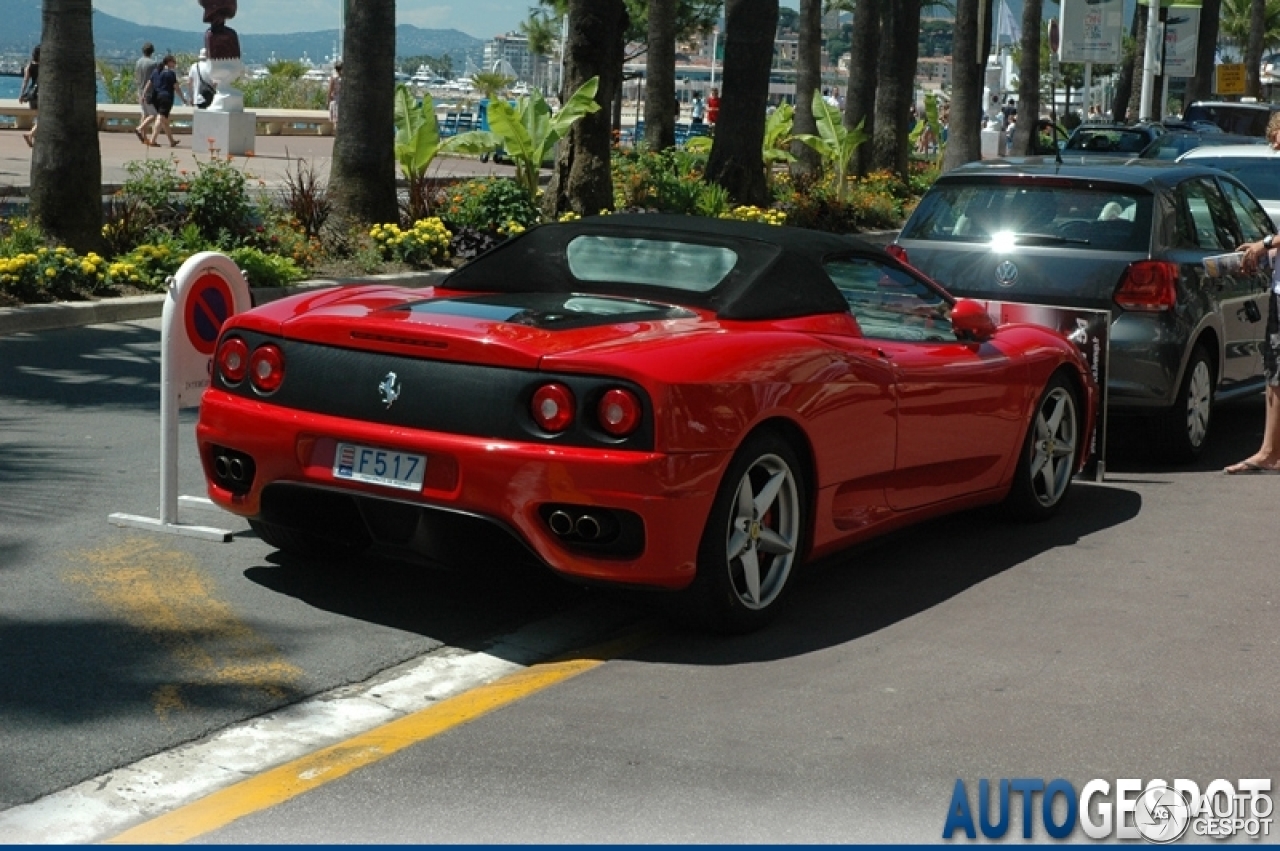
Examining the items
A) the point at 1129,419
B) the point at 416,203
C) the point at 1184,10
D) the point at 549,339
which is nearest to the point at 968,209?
the point at 1129,419

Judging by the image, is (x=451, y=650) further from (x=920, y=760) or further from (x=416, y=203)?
(x=416, y=203)

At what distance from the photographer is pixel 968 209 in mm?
10836

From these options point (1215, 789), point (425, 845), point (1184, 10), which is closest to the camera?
point (425, 845)

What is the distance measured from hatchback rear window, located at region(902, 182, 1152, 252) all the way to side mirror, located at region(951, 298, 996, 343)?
2619 mm

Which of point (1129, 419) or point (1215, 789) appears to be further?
point (1129, 419)

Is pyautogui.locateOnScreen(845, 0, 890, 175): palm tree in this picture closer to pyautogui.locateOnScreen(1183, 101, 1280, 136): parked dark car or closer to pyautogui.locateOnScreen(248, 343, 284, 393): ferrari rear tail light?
pyautogui.locateOnScreen(1183, 101, 1280, 136): parked dark car

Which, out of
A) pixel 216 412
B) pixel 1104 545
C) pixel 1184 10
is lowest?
pixel 1104 545

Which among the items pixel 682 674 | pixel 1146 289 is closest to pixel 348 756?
pixel 682 674

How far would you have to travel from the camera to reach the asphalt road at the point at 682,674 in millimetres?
4805

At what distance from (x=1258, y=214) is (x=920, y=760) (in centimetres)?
788

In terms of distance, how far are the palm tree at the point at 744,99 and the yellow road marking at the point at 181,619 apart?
57.0 ft

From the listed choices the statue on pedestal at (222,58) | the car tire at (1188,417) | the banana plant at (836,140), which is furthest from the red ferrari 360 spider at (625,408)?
the statue on pedestal at (222,58)

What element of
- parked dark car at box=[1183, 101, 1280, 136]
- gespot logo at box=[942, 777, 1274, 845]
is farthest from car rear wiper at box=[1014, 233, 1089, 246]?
parked dark car at box=[1183, 101, 1280, 136]

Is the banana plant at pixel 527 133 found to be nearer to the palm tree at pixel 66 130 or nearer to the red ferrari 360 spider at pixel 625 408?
the palm tree at pixel 66 130
